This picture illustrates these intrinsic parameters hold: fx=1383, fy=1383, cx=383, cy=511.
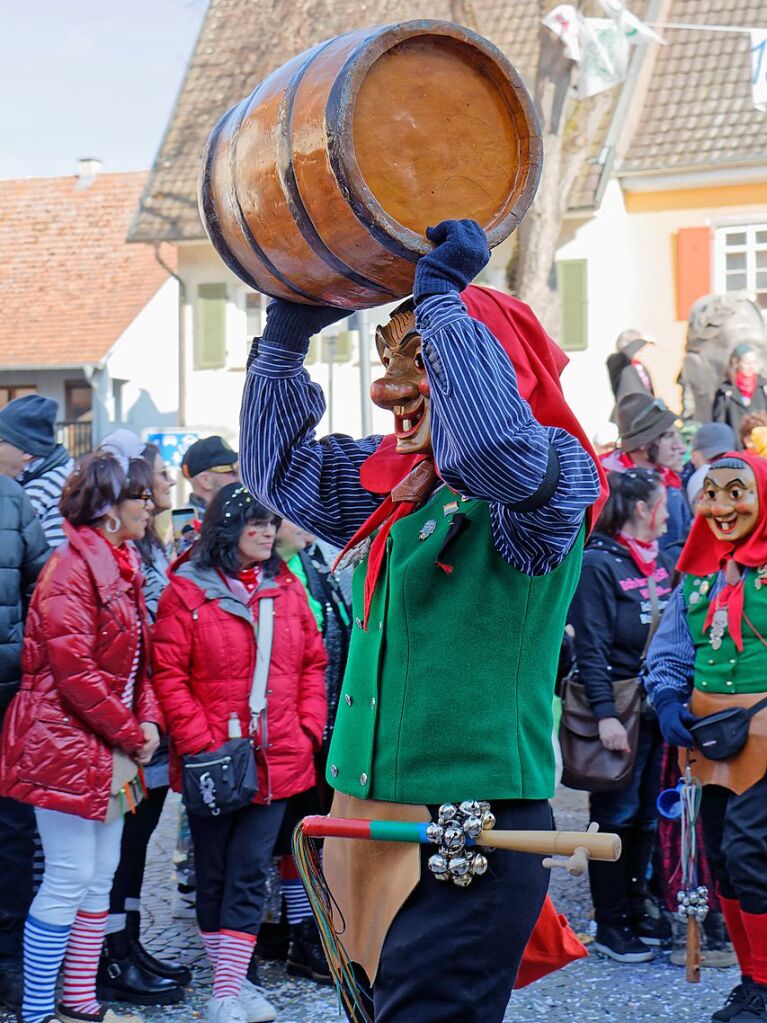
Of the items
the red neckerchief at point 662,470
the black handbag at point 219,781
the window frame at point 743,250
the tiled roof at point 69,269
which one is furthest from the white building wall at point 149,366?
the black handbag at point 219,781

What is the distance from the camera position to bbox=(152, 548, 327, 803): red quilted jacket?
5.02 meters

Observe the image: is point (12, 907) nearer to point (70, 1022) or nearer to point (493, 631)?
point (70, 1022)

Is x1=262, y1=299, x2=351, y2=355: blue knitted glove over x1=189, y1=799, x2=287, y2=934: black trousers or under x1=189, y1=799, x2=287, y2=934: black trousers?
over

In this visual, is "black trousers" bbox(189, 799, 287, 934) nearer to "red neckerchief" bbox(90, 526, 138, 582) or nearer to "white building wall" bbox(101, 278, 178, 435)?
"red neckerchief" bbox(90, 526, 138, 582)

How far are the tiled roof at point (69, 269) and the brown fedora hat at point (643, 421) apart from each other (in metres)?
20.1

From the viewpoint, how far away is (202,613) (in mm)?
5098

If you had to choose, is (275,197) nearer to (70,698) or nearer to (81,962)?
(70,698)

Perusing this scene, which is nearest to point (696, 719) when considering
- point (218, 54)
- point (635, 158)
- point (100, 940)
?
point (100, 940)

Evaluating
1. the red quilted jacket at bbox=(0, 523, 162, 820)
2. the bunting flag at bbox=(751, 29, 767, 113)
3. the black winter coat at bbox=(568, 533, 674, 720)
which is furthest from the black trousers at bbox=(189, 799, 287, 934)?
the bunting flag at bbox=(751, 29, 767, 113)

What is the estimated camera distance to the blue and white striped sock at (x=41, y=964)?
15.4ft

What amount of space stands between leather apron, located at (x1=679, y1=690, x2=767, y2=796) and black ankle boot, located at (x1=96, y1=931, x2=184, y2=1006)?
2.12 m

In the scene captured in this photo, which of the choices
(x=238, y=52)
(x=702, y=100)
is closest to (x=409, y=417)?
(x=702, y=100)

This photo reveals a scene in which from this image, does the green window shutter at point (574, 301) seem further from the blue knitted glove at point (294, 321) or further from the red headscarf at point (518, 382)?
the red headscarf at point (518, 382)

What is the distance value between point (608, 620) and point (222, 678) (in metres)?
1.78
